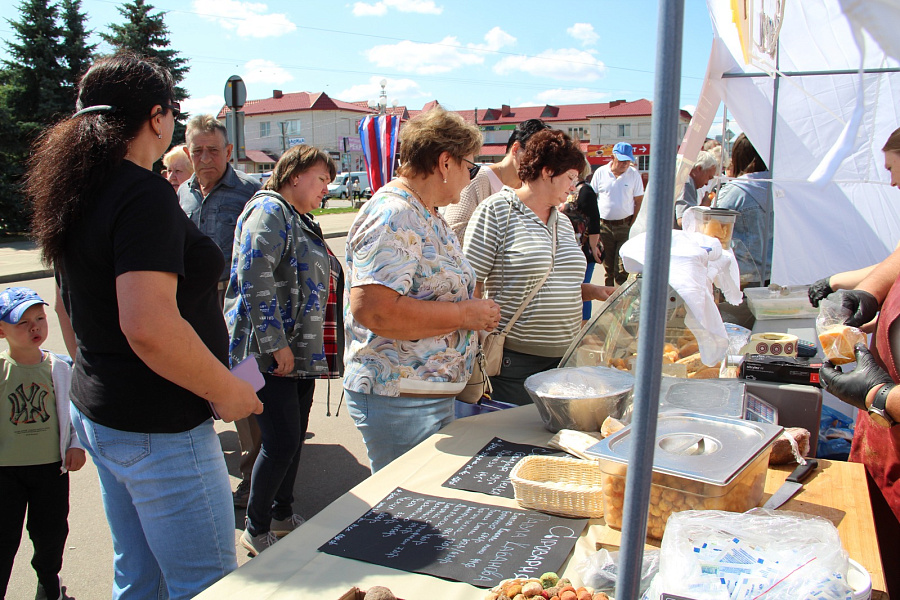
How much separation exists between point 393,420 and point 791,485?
3.79ft

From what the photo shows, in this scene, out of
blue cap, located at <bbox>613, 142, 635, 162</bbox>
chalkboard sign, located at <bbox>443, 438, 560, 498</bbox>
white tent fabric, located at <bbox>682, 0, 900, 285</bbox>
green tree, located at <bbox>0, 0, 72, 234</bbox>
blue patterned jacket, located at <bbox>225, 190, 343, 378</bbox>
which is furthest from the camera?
green tree, located at <bbox>0, 0, 72, 234</bbox>

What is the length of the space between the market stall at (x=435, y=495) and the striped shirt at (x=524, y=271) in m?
0.73

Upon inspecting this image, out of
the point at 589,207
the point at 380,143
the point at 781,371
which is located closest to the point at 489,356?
the point at 781,371

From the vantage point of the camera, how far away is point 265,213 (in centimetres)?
275

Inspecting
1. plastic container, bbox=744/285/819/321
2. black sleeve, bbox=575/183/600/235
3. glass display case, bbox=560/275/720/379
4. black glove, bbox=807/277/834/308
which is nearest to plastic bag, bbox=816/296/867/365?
glass display case, bbox=560/275/720/379

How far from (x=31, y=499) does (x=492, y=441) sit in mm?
1701

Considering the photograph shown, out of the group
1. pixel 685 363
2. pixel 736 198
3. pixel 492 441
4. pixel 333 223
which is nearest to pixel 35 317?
pixel 492 441

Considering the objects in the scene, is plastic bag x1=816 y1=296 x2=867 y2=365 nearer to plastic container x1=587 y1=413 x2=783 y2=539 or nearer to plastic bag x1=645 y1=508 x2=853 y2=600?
plastic container x1=587 y1=413 x2=783 y2=539

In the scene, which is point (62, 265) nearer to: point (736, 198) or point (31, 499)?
point (31, 499)

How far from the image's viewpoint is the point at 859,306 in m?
2.26

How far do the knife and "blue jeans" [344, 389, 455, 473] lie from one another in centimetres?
102

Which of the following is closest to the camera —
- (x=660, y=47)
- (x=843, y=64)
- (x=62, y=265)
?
(x=660, y=47)

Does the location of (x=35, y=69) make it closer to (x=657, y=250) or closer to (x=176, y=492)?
(x=176, y=492)

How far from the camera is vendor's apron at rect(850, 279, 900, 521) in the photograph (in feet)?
6.13
